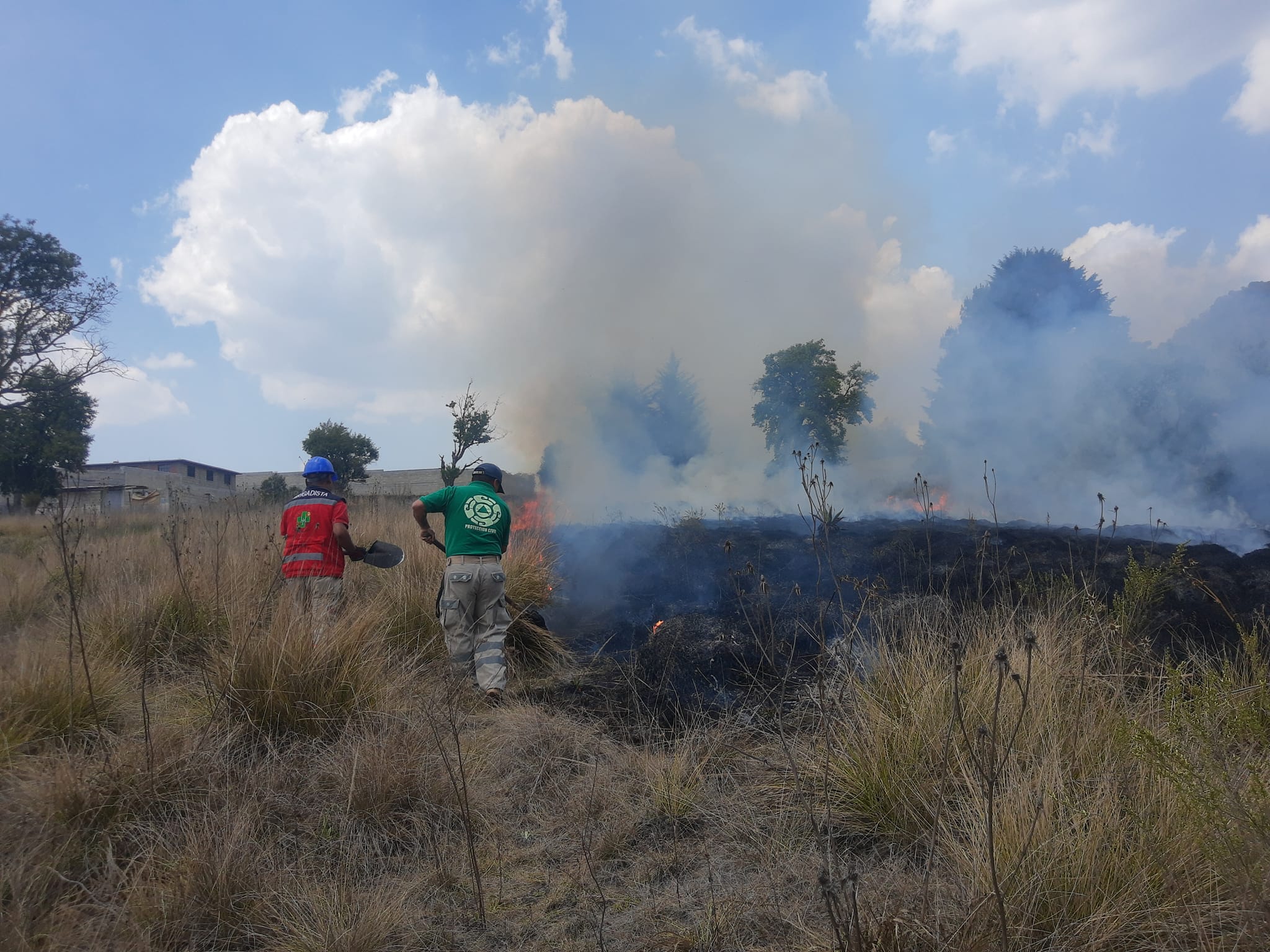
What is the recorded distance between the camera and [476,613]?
5.75 metres

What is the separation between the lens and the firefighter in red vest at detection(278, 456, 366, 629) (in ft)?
18.9

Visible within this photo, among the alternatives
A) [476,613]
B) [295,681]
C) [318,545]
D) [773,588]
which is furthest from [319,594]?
[773,588]

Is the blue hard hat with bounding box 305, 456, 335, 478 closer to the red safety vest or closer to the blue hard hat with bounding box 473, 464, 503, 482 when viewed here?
the red safety vest

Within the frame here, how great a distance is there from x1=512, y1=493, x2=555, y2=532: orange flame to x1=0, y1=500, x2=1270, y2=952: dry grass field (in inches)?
237

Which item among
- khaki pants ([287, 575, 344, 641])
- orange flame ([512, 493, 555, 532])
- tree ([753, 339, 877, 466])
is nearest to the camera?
khaki pants ([287, 575, 344, 641])

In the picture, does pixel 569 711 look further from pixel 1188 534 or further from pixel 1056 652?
pixel 1188 534

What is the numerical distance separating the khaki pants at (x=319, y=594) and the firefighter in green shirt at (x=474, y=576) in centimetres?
87

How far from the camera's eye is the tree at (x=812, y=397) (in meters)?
28.5

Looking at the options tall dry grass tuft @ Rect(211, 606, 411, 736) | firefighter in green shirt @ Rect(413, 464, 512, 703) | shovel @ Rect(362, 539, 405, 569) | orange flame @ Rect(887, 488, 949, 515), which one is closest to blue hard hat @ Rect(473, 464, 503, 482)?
firefighter in green shirt @ Rect(413, 464, 512, 703)

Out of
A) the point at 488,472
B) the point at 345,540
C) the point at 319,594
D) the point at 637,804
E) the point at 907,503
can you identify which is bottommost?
the point at 637,804

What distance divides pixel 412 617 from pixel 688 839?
387cm

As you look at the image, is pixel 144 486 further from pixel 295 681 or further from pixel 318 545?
pixel 295 681

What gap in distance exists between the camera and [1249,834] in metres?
1.76

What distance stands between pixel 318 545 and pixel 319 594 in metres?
0.40
